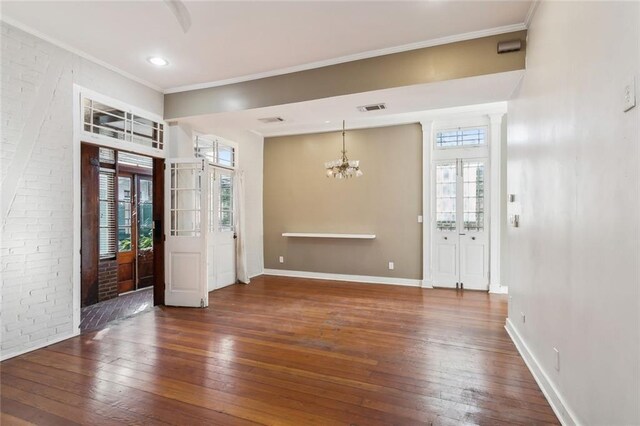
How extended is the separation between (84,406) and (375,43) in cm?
415

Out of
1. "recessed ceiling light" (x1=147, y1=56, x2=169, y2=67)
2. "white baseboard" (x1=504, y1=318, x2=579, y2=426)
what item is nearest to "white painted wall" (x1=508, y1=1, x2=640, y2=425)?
"white baseboard" (x1=504, y1=318, x2=579, y2=426)

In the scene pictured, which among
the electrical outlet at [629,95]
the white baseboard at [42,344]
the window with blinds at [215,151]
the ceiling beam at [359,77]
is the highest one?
the ceiling beam at [359,77]

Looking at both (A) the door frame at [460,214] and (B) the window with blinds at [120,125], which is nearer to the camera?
(B) the window with blinds at [120,125]

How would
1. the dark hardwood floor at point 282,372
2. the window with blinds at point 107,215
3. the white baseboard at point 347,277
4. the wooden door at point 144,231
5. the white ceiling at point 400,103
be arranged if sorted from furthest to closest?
the white baseboard at point 347,277
the wooden door at point 144,231
the window with blinds at point 107,215
the white ceiling at point 400,103
the dark hardwood floor at point 282,372

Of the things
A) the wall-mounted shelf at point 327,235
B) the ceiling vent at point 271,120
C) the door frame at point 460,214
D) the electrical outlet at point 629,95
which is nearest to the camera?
the electrical outlet at point 629,95

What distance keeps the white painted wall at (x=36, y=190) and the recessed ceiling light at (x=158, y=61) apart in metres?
0.75

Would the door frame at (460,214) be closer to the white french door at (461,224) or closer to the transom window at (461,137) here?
the white french door at (461,224)

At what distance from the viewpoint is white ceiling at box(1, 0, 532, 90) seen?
276 centimetres

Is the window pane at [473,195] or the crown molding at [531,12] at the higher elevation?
the crown molding at [531,12]

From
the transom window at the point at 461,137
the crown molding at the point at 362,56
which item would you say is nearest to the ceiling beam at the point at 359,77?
the crown molding at the point at 362,56

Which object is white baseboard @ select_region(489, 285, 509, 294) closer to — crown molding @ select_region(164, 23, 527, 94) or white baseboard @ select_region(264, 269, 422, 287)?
white baseboard @ select_region(264, 269, 422, 287)

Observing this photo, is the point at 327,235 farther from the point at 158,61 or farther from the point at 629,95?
the point at 629,95

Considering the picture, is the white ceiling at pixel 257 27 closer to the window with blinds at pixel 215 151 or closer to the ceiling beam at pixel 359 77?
the ceiling beam at pixel 359 77

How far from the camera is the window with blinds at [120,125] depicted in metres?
3.70
